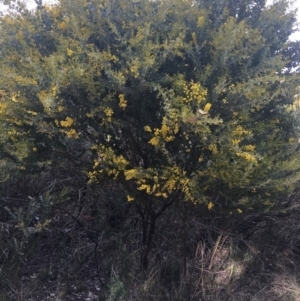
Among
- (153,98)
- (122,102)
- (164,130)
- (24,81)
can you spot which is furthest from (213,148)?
(24,81)

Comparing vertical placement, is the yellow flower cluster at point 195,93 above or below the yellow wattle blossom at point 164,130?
above

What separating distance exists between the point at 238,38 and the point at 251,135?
0.83 meters

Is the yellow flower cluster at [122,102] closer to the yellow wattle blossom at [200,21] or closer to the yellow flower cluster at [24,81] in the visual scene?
the yellow flower cluster at [24,81]

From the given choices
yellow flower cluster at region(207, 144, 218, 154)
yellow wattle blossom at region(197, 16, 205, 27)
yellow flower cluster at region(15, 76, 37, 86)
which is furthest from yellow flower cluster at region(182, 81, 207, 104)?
yellow flower cluster at region(15, 76, 37, 86)

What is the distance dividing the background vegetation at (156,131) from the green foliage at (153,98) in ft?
0.04

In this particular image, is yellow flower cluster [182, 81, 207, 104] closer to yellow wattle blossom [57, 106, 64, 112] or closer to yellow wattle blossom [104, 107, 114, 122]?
yellow wattle blossom [104, 107, 114, 122]

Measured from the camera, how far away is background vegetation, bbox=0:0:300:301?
3.64 metres

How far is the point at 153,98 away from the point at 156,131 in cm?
38

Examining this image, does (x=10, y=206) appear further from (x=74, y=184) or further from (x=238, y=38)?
(x=238, y=38)

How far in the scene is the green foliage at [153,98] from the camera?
359 centimetres

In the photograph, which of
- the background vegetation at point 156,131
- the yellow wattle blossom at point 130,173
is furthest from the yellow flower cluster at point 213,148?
the yellow wattle blossom at point 130,173

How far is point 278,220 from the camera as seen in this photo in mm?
5398

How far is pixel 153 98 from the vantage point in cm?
388

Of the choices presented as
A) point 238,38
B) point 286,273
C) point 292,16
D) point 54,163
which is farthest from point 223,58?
point 286,273
